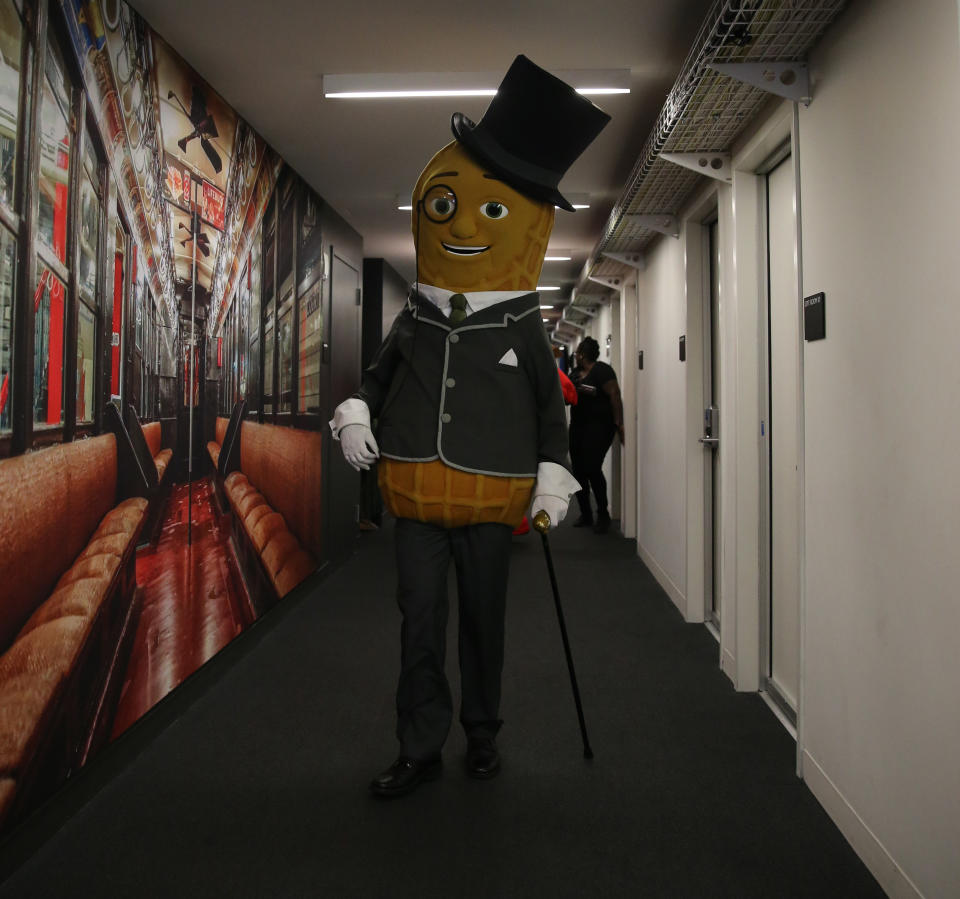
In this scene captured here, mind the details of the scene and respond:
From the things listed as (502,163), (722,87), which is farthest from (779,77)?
(502,163)

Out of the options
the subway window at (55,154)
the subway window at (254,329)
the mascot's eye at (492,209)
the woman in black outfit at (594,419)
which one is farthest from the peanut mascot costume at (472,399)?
the woman in black outfit at (594,419)

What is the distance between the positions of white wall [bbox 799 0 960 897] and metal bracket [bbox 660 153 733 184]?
775 mm

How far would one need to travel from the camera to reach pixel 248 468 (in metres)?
3.36

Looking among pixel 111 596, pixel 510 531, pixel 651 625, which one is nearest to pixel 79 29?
pixel 111 596

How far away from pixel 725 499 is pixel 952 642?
146 cm

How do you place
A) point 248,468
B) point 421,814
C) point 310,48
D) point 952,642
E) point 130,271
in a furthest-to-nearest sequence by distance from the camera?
point 248,468
point 310,48
point 130,271
point 421,814
point 952,642

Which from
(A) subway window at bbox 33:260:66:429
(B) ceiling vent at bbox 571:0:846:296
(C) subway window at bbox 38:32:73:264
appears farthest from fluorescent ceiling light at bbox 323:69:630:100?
(A) subway window at bbox 33:260:66:429

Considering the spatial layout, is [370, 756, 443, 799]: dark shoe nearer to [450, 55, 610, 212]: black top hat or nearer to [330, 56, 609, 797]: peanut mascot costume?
[330, 56, 609, 797]: peanut mascot costume

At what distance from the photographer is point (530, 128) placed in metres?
1.83

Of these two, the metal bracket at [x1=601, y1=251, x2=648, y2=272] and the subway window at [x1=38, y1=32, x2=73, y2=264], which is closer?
the subway window at [x1=38, y1=32, x2=73, y2=264]

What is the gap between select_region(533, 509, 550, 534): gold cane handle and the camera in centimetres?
187

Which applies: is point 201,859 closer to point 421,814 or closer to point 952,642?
point 421,814

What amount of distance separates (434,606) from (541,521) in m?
0.39

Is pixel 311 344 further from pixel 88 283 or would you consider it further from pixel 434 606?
A: pixel 434 606
